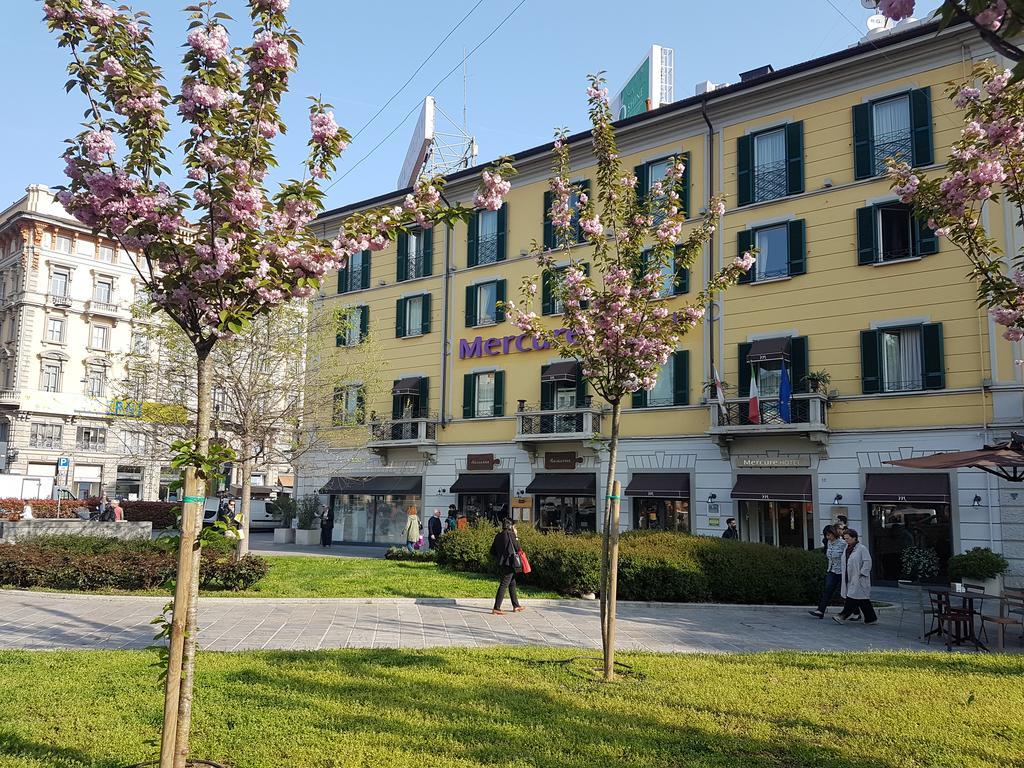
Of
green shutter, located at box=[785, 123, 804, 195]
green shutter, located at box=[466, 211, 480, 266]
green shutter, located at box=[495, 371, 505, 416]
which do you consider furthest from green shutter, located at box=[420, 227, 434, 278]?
green shutter, located at box=[785, 123, 804, 195]

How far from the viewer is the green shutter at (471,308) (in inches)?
1194

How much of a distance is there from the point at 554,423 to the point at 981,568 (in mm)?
13950

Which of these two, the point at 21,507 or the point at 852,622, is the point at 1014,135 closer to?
the point at 852,622

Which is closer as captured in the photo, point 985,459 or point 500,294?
point 985,459

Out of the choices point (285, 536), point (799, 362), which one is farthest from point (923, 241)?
point (285, 536)

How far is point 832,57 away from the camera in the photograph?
22250 millimetres

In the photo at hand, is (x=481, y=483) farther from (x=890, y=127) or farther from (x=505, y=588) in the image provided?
(x=890, y=127)

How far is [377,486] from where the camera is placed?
31438 mm

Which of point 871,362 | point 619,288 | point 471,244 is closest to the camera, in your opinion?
point 619,288

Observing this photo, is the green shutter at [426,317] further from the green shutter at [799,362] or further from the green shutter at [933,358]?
the green shutter at [933,358]

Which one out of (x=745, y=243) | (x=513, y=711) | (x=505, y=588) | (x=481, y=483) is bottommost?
(x=513, y=711)

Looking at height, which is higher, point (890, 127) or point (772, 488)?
point (890, 127)

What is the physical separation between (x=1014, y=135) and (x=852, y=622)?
344 inches

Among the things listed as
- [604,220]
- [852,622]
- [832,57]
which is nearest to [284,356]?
[604,220]
